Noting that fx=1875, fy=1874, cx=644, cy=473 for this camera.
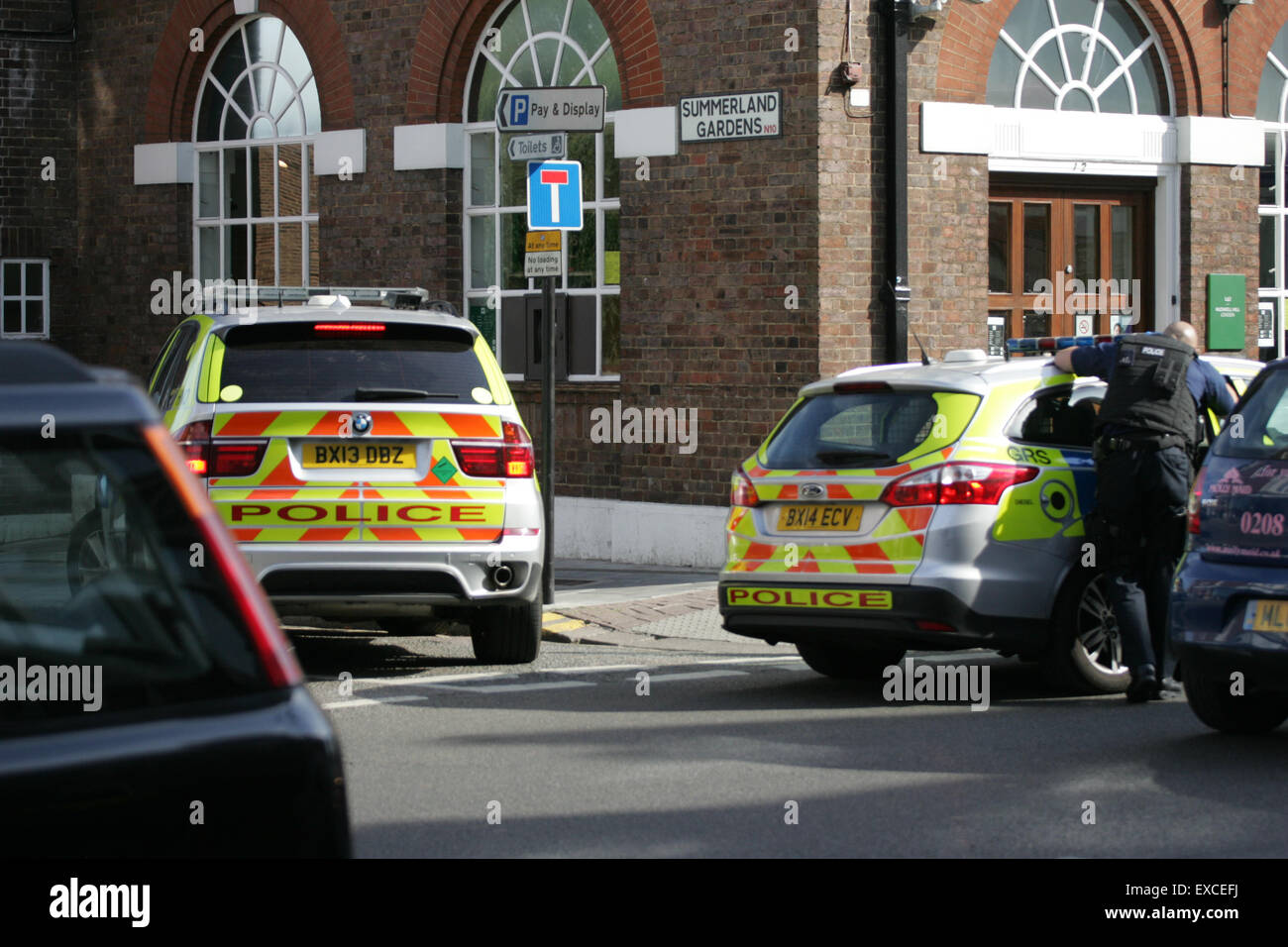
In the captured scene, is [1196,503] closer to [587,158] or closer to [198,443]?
[198,443]

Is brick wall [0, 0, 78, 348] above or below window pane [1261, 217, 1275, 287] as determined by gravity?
above

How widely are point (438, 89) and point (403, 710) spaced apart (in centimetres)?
1022

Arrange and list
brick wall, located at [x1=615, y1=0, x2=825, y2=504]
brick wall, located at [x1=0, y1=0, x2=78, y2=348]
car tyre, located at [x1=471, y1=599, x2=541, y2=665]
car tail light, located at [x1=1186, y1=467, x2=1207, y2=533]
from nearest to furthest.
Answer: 1. car tail light, located at [x1=1186, y1=467, x2=1207, y2=533]
2. car tyre, located at [x1=471, y1=599, x2=541, y2=665]
3. brick wall, located at [x1=615, y1=0, x2=825, y2=504]
4. brick wall, located at [x1=0, y1=0, x2=78, y2=348]

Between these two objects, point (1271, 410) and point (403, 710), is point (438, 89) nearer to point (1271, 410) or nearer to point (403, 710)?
point (403, 710)

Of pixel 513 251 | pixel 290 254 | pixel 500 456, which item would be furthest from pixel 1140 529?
pixel 290 254

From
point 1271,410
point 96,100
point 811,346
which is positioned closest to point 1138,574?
point 1271,410

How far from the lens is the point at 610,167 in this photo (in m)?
16.6

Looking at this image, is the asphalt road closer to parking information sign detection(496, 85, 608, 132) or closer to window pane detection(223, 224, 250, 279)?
parking information sign detection(496, 85, 608, 132)

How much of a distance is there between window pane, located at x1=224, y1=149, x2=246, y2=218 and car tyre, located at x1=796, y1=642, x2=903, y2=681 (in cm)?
1212

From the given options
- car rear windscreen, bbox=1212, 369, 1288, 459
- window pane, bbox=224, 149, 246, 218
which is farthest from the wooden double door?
car rear windscreen, bbox=1212, 369, 1288, 459

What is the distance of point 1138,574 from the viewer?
8.91 metres

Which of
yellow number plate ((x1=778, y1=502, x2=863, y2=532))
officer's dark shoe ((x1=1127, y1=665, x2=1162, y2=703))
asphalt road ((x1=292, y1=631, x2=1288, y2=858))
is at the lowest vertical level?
asphalt road ((x1=292, y1=631, x2=1288, y2=858))

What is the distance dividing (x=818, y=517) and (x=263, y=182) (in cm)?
1238

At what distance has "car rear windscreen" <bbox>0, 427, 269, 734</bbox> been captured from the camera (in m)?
2.58
